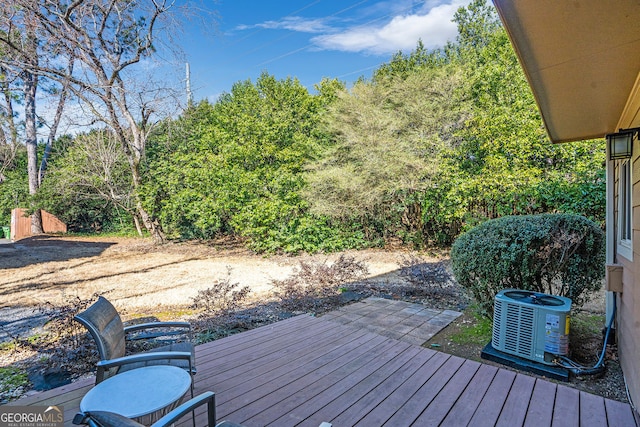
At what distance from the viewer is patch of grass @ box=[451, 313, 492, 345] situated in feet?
10.7

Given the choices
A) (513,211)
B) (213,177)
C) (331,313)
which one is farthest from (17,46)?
(513,211)

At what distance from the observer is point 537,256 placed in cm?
314

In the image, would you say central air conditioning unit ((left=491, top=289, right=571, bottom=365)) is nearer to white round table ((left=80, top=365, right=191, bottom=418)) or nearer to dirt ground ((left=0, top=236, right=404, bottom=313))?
white round table ((left=80, top=365, right=191, bottom=418))

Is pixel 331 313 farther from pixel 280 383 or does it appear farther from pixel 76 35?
pixel 76 35

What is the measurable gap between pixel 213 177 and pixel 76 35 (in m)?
5.02

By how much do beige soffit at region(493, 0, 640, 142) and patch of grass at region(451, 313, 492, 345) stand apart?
212 cm

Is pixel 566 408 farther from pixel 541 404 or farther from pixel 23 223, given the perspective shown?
pixel 23 223

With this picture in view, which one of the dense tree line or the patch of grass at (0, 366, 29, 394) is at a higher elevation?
the dense tree line

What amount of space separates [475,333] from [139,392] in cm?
306

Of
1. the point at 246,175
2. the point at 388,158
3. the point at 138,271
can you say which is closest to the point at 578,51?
the point at 388,158

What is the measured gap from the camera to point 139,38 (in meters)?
10.1

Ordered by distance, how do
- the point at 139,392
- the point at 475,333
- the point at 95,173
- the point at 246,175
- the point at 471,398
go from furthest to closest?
the point at 95,173, the point at 246,175, the point at 475,333, the point at 471,398, the point at 139,392
